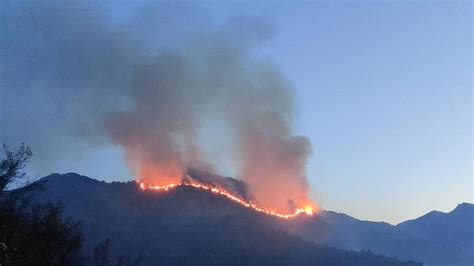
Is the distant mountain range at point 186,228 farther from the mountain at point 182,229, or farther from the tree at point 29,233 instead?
the tree at point 29,233

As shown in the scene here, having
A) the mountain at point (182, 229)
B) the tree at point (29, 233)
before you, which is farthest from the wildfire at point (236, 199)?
the tree at point (29, 233)

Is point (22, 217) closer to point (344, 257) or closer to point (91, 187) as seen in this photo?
point (344, 257)

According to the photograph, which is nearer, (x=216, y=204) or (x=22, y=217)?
(x=22, y=217)

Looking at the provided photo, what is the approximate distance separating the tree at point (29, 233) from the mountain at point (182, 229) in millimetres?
80140

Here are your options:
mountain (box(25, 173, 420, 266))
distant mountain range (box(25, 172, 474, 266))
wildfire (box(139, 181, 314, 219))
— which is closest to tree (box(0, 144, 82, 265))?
mountain (box(25, 173, 420, 266))

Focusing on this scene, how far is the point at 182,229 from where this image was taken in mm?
146250

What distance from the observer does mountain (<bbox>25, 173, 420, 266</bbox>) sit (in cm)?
13050

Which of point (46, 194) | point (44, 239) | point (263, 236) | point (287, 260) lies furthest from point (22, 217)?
point (46, 194)

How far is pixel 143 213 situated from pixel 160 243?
25065 millimetres

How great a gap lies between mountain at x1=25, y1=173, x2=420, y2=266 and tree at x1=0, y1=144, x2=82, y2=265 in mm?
80140

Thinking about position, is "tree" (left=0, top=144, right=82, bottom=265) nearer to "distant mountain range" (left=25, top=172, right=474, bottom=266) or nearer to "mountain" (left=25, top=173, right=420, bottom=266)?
"mountain" (left=25, top=173, right=420, bottom=266)

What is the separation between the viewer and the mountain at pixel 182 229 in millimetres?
130500

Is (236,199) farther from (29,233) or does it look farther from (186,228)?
(29,233)

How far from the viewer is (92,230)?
141 meters
